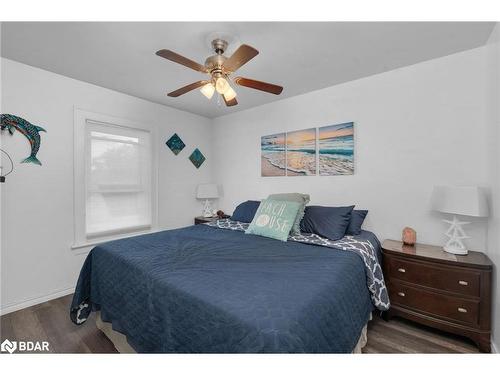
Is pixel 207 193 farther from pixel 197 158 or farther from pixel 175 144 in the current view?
pixel 175 144

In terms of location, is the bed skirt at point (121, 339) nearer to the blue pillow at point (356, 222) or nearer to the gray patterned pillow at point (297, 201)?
the blue pillow at point (356, 222)

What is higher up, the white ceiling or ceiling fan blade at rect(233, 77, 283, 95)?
the white ceiling

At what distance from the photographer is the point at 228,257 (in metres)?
1.74

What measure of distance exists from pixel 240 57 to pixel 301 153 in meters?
1.78

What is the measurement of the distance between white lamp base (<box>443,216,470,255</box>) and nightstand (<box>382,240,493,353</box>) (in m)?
0.05

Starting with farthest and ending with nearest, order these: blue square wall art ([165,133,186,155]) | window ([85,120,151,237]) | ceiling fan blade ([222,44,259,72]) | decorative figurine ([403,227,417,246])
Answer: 1. blue square wall art ([165,133,186,155])
2. window ([85,120,151,237])
3. decorative figurine ([403,227,417,246])
4. ceiling fan blade ([222,44,259,72])

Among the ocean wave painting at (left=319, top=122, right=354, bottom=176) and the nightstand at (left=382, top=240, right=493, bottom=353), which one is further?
the ocean wave painting at (left=319, top=122, right=354, bottom=176)

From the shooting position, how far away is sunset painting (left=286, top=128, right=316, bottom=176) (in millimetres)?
3006

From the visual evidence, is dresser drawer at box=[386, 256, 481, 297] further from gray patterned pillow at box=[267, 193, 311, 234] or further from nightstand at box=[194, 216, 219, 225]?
nightstand at box=[194, 216, 219, 225]

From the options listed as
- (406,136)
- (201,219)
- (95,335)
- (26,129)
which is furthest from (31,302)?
(406,136)

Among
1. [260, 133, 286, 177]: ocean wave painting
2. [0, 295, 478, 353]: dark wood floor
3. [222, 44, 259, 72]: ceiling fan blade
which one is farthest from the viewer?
[260, 133, 286, 177]: ocean wave painting

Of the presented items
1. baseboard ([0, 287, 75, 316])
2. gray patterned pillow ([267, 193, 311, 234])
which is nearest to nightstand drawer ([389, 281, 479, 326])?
gray patterned pillow ([267, 193, 311, 234])

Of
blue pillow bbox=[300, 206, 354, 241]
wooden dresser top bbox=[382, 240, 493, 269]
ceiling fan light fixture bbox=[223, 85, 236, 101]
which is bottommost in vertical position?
wooden dresser top bbox=[382, 240, 493, 269]

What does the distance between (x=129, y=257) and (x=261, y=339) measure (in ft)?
3.97
